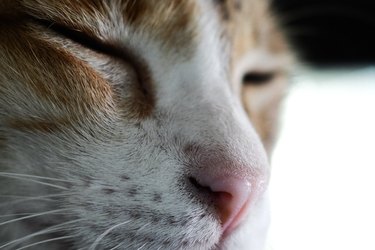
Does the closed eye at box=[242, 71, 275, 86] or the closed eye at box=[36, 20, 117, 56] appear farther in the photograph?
the closed eye at box=[242, 71, 275, 86]

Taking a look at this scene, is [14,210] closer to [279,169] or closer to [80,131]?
[80,131]

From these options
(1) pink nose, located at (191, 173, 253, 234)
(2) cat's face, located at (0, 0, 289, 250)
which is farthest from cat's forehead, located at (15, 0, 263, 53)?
(1) pink nose, located at (191, 173, 253, 234)

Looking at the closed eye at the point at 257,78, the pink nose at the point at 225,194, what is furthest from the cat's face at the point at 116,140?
the closed eye at the point at 257,78

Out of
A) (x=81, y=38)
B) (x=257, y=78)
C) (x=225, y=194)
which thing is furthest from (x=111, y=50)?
(x=257, y=78)

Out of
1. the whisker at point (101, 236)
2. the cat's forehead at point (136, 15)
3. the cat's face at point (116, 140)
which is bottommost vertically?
the whisker at point (101, 236)

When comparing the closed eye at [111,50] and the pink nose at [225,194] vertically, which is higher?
the closed eye at [111,50]

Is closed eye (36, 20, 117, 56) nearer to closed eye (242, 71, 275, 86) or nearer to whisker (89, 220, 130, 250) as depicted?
whisker (89, 220, 130, 250)

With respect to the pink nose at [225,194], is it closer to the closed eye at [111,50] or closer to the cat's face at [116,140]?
the cat's face at [116,140]

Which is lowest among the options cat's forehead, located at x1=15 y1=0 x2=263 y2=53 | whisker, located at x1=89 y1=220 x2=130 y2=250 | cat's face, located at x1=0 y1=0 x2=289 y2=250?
whisker, located at x1=89 y1=220 x2=130 y2=250
